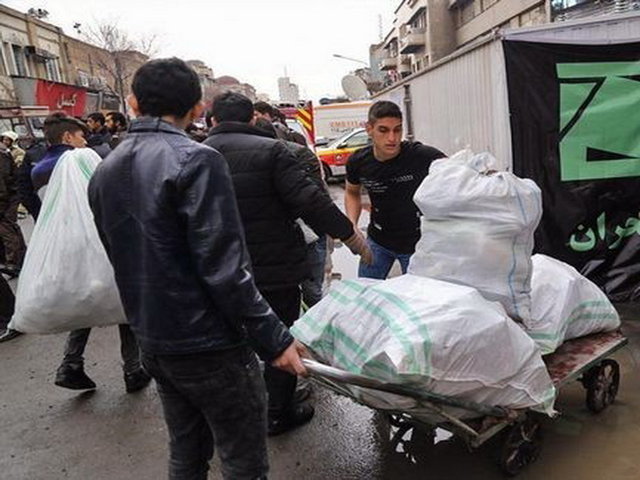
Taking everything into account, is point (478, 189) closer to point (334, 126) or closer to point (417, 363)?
point (417, 363)

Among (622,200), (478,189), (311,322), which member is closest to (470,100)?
→ (622,200)

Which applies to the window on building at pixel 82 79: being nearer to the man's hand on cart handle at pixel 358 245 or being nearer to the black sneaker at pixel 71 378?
the black sneaker at pixel 71 378

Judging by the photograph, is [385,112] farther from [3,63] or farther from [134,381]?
[3,63]

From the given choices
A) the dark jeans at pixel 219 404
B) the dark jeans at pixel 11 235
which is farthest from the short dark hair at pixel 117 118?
the dark jeans at pixel 219 404

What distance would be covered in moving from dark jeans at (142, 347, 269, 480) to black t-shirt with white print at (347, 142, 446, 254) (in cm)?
188

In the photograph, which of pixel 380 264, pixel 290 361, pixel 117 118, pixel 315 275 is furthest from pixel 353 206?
pixel 117 118

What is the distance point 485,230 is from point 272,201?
39.5 inches

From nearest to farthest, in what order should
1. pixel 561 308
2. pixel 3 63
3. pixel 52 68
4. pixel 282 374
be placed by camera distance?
1. pixel 561 308
2. pixel 282 374
3. pixel 3 63
4. pixel 52 68

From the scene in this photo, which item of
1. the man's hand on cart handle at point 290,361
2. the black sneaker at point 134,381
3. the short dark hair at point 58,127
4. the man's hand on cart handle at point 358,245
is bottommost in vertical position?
the black sneaker at point 134,381

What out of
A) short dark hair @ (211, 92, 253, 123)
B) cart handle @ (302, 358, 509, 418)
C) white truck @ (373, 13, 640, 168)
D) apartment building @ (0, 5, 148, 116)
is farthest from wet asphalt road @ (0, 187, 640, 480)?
apartment building @ (0, 5, 148, 116)

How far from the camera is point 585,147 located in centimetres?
443

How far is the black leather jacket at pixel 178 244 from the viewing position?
5.09ft

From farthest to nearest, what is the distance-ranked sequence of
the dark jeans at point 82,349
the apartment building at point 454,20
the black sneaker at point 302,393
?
the apartment building at point 454,20 → the dark jeans at point 82,349 → the black sneaker at point 302,393

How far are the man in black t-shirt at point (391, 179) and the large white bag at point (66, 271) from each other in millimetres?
1535
